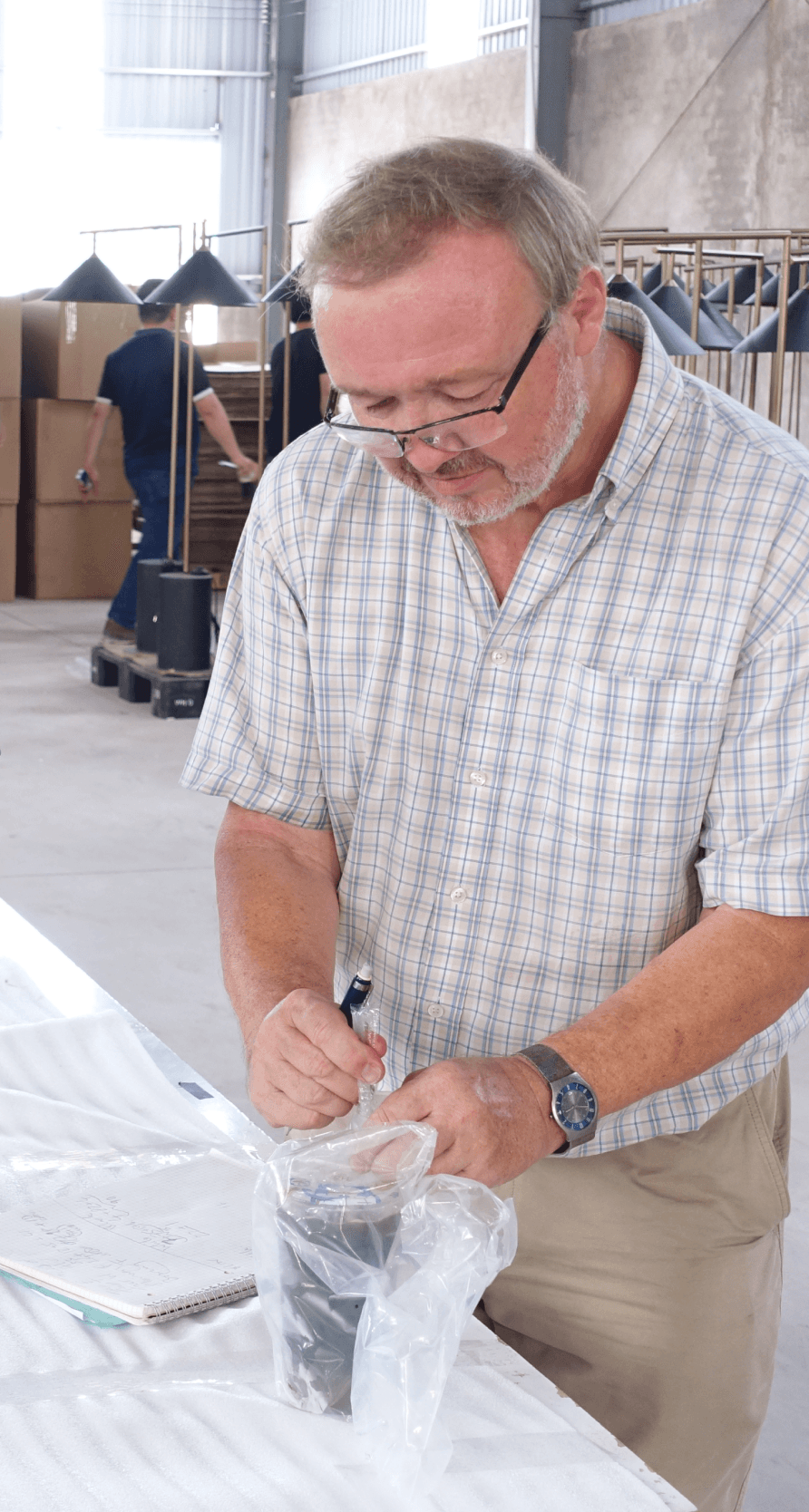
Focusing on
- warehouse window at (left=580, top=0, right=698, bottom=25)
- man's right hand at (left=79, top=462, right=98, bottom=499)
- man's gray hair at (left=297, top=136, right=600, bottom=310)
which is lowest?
man's right hand at (left=79, top=462, right=98, bottom=499)

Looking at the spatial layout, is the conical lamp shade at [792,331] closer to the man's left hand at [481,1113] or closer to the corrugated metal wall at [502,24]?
the man's left hand at [481,1113]

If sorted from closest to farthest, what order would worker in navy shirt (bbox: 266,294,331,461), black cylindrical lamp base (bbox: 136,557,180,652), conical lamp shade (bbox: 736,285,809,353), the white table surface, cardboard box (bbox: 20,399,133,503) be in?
the white table surface, conical lamp shade (bbox: 736,285,809,353), black cylindrical lamp base (bbox: 136,557,180,652), worker in navy shirt (bbox: 266,294,331,461), cardboard box (bbox: 20,399,133,503)

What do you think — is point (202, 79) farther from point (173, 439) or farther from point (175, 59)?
point (173, 439)

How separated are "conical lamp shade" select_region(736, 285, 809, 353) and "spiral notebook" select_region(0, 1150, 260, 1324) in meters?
4.52

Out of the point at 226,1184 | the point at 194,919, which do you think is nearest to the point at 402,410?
the point at 226,1184

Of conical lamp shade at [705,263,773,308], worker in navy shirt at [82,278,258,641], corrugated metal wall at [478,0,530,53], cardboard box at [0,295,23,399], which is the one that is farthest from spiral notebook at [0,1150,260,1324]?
corrugated metal wall at [478,0,530,53]

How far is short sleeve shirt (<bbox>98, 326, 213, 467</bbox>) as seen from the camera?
23.0 feet

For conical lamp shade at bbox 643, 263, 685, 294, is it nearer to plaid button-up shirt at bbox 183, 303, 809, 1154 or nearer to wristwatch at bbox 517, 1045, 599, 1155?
plaid button-up shirt at bbox 183, 303, 809, 1154

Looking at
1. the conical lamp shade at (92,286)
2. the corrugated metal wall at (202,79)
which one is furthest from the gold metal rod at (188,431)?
the corrugated metal wall at (202,79)

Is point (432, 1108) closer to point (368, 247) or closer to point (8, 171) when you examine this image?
point (368, 247)

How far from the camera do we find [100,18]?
566 inches

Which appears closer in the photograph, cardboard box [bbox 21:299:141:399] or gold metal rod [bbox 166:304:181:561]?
gold metal rod [bbox 166:304:181:561]

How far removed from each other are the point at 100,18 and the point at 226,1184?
15069 millimetres

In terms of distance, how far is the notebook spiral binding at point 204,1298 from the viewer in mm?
1118
